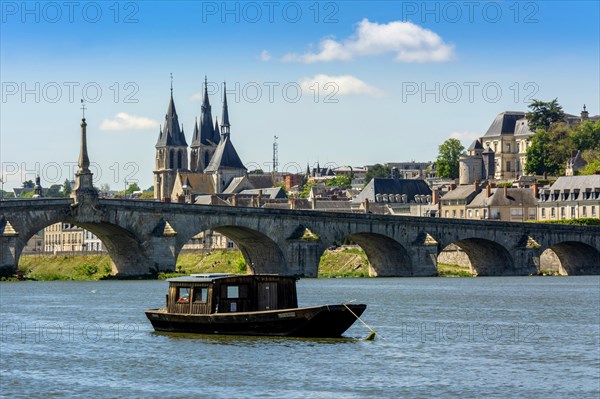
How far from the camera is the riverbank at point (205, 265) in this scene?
121938 mm

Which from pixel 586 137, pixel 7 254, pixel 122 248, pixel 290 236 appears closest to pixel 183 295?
pixel 7 254

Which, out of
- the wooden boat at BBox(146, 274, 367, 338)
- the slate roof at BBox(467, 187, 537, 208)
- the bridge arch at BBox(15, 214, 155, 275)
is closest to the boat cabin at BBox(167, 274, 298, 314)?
the wooden boat at BBox(146, 274, 367, 338)

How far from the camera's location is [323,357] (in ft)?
148

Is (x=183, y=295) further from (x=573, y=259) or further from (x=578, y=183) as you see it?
(x=578, y=183)

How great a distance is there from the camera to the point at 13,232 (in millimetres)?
97125

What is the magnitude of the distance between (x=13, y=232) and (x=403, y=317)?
4311 centimetres

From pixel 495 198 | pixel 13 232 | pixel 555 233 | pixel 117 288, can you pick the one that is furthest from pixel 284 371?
pixel 495 198

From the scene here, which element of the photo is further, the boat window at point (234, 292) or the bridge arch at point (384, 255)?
the bridge arch at point (384, 255)

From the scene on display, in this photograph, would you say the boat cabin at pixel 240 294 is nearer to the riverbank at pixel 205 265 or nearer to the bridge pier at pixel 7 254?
the bridge pier at pixel 7 254

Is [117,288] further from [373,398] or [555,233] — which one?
[373,398]

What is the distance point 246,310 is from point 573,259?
78728 mm

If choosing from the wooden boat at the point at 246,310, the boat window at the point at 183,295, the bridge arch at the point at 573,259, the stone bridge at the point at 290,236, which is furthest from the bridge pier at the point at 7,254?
the bridge arch at the point at 573,259

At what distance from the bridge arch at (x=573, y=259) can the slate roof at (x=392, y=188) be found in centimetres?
5294

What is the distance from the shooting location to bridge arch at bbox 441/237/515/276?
392ft
